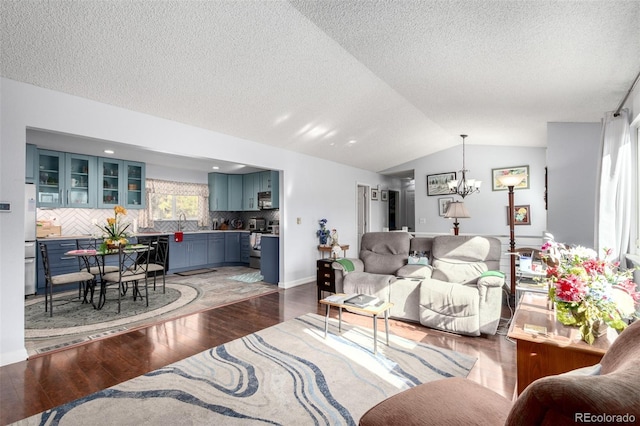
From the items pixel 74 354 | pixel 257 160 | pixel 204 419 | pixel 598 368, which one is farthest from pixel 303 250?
pixel 598 368

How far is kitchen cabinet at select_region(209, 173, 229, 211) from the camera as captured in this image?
302 inches

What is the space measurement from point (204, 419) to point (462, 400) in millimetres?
1492

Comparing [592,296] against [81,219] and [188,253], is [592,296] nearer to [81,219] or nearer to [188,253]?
[188,253]

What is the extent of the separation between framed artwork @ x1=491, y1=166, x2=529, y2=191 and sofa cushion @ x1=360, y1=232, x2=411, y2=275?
10.9 feet

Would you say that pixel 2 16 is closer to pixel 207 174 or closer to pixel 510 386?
pixel 510 386

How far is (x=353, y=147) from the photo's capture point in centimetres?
592

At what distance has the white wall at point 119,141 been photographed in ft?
8.39

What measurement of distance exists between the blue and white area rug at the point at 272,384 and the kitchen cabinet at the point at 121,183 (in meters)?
→ 4.46

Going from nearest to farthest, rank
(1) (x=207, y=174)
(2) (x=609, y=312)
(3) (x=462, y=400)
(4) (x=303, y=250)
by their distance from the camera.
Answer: (3) (x=462, y=400) < (2) (x=609, y=312) < (4) (x=303, y=250) < (1) (x=207, y=174)

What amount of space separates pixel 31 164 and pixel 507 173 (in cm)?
879

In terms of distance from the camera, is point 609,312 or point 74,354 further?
point 74,354

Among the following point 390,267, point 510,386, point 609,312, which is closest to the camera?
point 609,312

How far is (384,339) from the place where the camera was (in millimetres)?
3049

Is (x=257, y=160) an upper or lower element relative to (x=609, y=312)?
upper
